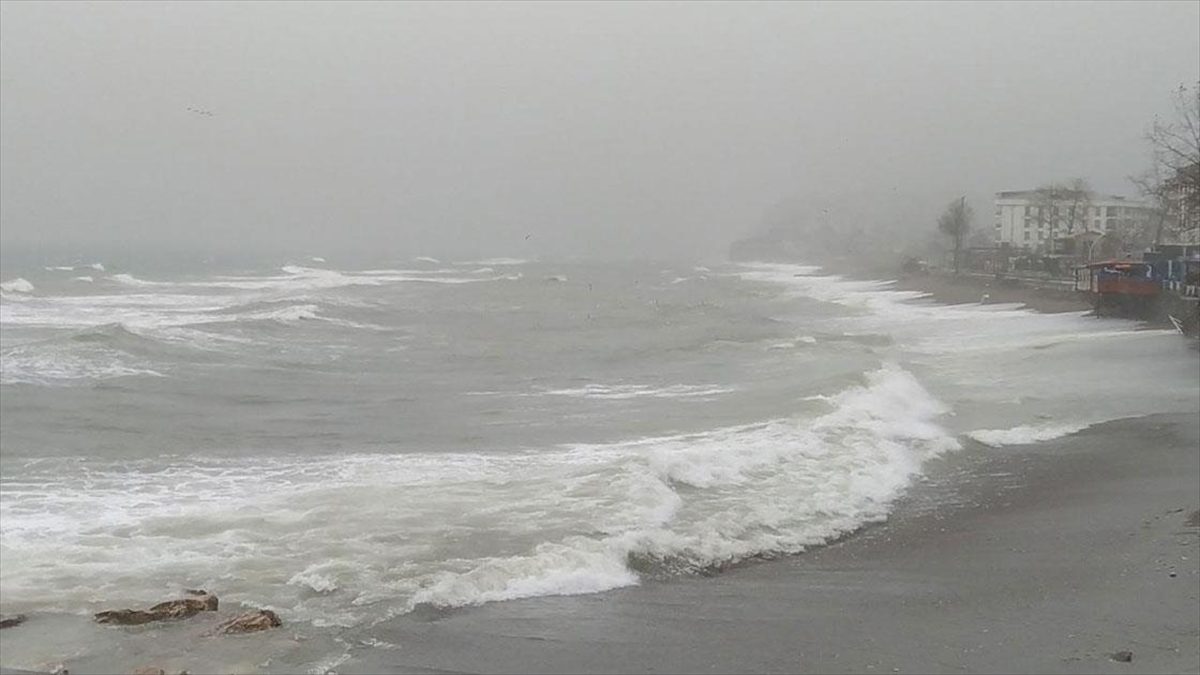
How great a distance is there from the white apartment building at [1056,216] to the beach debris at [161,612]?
89251mm

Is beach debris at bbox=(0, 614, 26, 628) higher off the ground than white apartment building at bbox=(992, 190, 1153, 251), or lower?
lower

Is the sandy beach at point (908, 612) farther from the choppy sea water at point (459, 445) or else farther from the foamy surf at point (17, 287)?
the foamy surf at point (17, 287)

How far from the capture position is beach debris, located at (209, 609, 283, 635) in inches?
304

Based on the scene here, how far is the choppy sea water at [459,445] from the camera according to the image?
9367 millimetres

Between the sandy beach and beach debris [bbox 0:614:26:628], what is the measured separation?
2.87m

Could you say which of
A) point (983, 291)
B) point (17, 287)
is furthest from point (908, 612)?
point (17, 287)

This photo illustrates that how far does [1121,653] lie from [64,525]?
9906 mm

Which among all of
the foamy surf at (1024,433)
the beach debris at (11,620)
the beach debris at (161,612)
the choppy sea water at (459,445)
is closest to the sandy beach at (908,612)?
the choppy sea water at (459,445)

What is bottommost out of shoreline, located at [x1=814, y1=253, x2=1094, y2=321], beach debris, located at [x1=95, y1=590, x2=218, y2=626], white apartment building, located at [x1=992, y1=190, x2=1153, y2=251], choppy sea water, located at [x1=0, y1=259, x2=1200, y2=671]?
choppy sea water, located at [x1=0, y1=259, x2=1200, y2=671]

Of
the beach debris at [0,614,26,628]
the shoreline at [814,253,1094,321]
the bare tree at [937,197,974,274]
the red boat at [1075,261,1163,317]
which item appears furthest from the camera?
the bare tree at [937,197,974,274]

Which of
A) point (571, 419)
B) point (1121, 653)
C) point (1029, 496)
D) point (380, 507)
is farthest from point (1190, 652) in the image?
point (571, 419)

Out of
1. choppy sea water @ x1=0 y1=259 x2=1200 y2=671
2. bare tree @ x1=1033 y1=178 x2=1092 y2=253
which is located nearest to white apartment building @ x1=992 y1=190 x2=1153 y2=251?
bare tree @ x1=1033 y1=178 x2=1092 y2=253

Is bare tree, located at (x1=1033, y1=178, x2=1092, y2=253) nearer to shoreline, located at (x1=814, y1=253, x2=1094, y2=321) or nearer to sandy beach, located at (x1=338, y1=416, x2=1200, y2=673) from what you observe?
shoreline, located at (x1=814, y1=253, x2=1094, y2=321)

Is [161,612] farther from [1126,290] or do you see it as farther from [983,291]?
[983,291]
